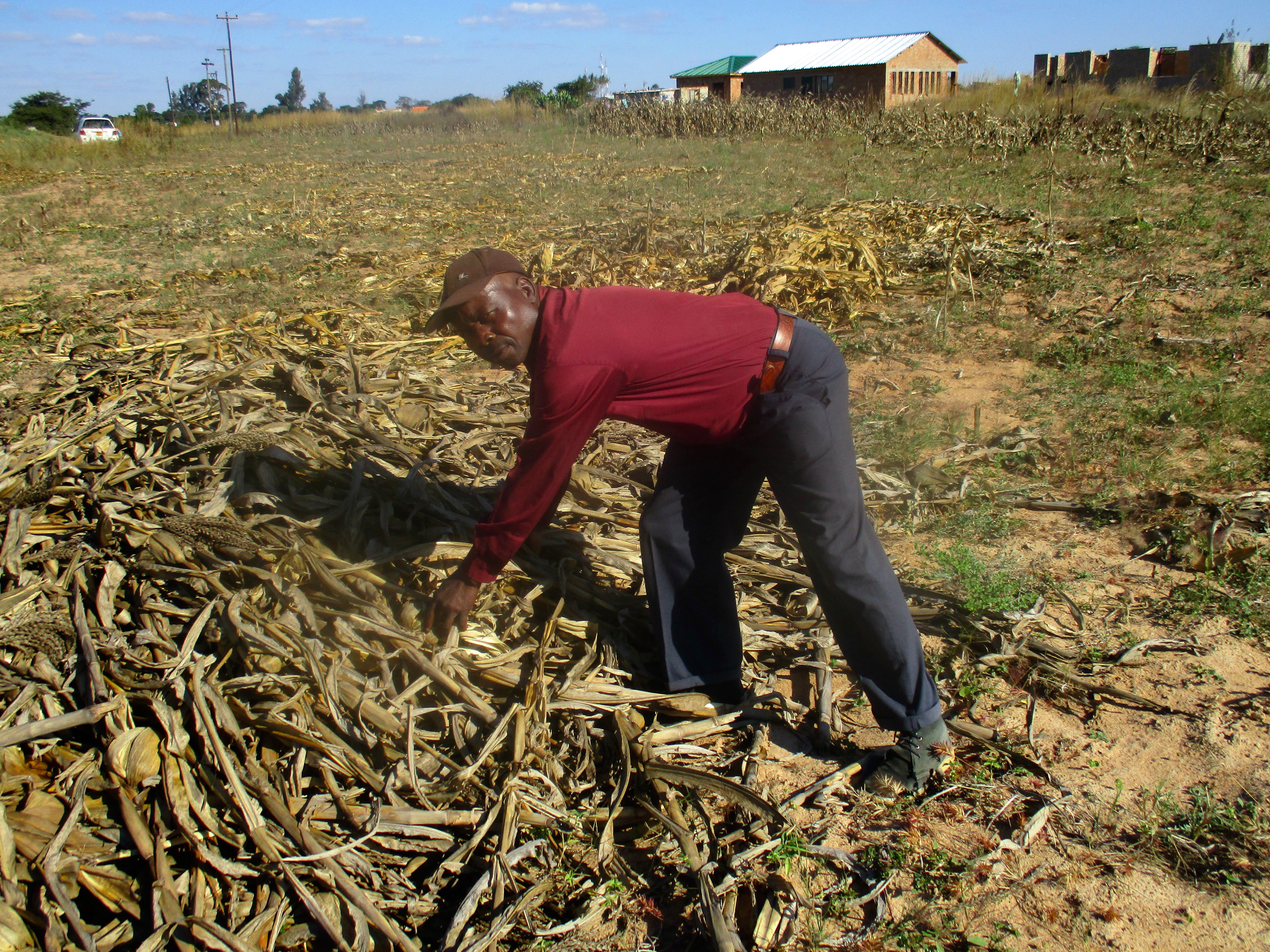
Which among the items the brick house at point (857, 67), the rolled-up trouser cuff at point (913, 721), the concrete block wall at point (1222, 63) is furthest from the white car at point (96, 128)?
the rolled-up trouser cuff at point (913, 721)

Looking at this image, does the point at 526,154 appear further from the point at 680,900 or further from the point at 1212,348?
the point at 680,900

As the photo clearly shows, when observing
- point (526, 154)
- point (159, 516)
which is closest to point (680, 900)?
point (159, 516)

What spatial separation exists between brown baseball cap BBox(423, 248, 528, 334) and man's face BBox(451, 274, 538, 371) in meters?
0.01

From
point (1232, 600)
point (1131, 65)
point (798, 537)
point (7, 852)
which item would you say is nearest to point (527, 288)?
point (798, 537)

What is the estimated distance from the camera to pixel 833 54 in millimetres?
36281

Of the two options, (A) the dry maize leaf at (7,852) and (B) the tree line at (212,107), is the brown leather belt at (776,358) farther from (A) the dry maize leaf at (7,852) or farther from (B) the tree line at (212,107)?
(B) the tree line at (212,107)

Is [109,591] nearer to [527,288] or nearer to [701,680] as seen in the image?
[527,288]

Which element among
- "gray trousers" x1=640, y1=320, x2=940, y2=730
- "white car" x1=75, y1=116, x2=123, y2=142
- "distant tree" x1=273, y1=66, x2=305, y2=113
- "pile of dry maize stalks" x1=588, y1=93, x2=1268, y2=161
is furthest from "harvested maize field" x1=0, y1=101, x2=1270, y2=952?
"distant tree" x1=273, y1=66, x2=305, y2=113

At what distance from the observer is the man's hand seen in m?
2.53

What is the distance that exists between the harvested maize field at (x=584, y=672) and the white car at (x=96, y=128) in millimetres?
Result: 28889

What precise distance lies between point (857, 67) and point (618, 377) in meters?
36.4

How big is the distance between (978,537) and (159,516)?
3338mm

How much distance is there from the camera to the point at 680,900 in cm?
232

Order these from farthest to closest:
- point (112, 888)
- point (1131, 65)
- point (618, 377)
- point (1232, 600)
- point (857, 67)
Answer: point (857, 67), point (1131, 65), point (1232, 600), point (618, 377), point (112, 888)
